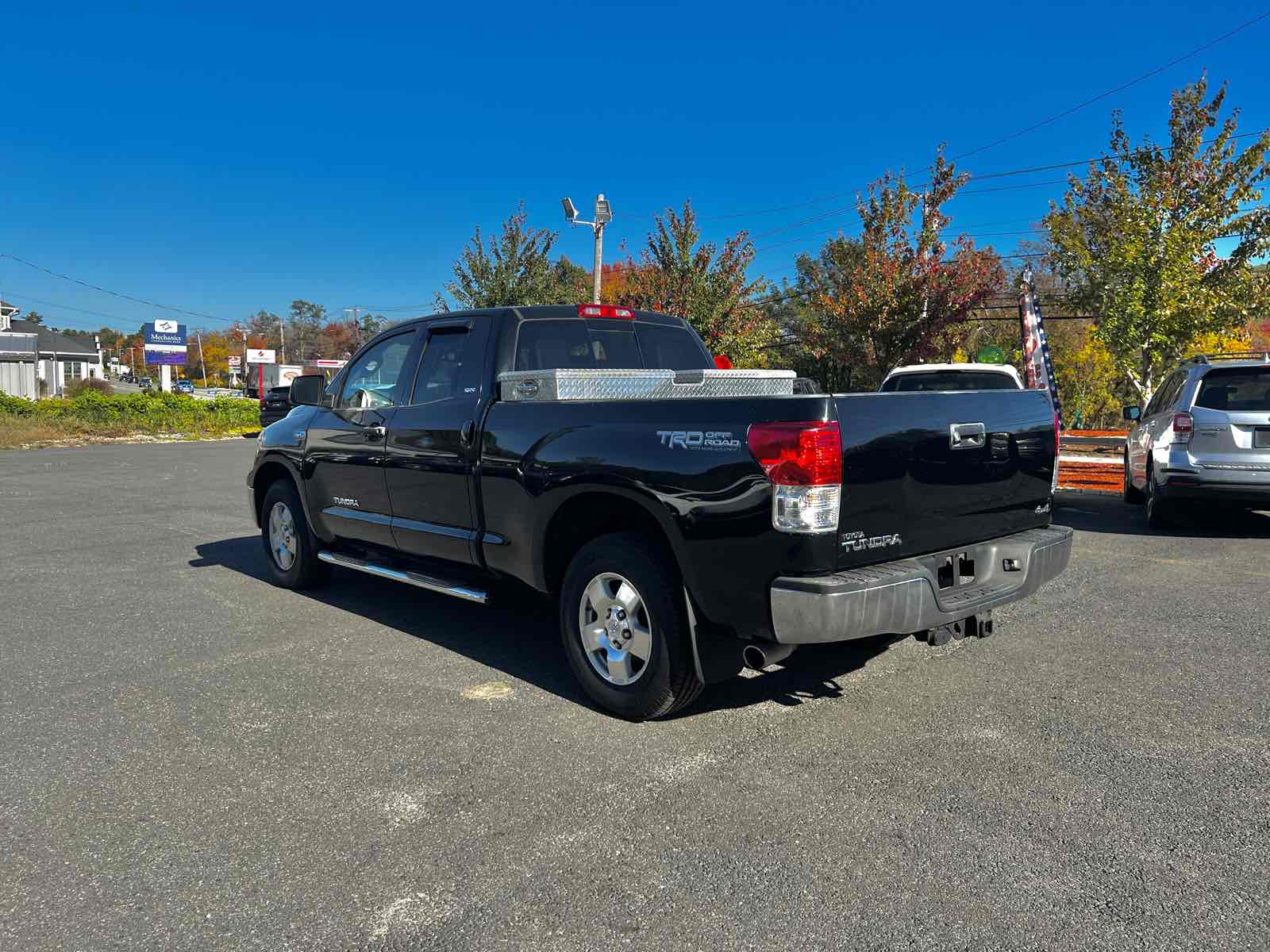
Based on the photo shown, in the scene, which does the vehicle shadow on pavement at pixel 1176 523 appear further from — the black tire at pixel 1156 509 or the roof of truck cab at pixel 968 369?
the roof of truck cab at pixel 968 369

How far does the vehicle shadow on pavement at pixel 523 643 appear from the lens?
4.58m

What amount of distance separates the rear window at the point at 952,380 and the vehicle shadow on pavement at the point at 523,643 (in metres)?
6.39

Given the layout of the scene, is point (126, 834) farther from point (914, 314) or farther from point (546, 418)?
point (914, 314)

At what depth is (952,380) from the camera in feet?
37.5

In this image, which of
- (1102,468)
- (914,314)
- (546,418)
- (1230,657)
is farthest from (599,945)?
A: (914,314)

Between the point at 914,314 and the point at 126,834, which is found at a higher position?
the point at 914,314

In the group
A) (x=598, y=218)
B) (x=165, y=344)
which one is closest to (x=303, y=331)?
(x=165, y=344)

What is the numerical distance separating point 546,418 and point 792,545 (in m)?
1.57

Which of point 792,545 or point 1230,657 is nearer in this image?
point 792,545

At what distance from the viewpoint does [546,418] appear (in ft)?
14.9

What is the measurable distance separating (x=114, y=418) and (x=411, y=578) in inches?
1032

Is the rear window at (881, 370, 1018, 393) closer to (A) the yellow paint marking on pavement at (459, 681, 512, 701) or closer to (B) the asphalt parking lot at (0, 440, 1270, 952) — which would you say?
(B) the asphalt parking lot at (0, 440, 1270, 952)

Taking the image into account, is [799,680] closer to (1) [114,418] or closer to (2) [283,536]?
(2) [283,536]

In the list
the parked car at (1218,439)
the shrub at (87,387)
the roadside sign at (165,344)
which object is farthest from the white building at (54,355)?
the parked car at (1218,439)
